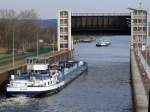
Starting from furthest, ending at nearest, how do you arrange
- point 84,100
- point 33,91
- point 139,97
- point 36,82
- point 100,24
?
1. point 100,24
2. point 36,82
3. point 33,91
4. point 84,100
5. point 139,97

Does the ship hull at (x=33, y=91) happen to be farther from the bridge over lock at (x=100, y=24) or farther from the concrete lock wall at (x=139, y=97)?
the bridge over lock at (x=100, y=24)

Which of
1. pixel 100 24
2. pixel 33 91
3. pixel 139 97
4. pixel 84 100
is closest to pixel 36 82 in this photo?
pixel 33 91

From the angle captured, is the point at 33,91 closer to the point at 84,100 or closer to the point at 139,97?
the point at 84,100

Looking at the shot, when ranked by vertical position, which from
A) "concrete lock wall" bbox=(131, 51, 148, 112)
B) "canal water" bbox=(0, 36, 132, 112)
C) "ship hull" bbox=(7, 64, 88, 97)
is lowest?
"canal water" bbox=(0, 36, 132, 112)

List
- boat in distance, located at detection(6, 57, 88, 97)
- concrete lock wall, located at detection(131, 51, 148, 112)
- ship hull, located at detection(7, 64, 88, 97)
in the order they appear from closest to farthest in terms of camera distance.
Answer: concrete lock wall, located at detection(131, 51, 148, 112), ship hull, located at detection(7, 64, 88, 97), boat in distance, located at detection(6, 57, 88, 97)

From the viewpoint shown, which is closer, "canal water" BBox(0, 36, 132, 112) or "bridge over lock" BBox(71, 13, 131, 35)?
"canal water" BBox(0, 36, 132, 112)

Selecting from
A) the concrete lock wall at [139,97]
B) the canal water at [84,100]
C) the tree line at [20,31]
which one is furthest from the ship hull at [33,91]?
the tree line at [20,31]

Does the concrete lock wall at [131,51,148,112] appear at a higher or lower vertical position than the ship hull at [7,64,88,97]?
higher

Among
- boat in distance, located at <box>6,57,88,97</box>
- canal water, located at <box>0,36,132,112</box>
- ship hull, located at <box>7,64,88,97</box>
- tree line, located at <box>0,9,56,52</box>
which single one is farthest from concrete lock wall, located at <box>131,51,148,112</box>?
tree line, located at <box>0,9,56,52</box>

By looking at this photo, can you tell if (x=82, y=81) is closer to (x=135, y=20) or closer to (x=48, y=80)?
(x=48, y=80)

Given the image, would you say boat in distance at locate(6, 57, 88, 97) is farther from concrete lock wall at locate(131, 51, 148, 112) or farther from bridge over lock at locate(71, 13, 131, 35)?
bridge over lock at locate(71, 13, 131, 35)

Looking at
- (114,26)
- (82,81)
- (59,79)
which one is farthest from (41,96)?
(114,26)

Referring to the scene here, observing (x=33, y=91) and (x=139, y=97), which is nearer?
(x=139, y=97)

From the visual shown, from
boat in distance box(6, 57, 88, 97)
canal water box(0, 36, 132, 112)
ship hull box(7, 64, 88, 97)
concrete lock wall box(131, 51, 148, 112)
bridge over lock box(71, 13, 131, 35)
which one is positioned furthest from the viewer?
bridge over lock box(71, 13, 131, 35)
